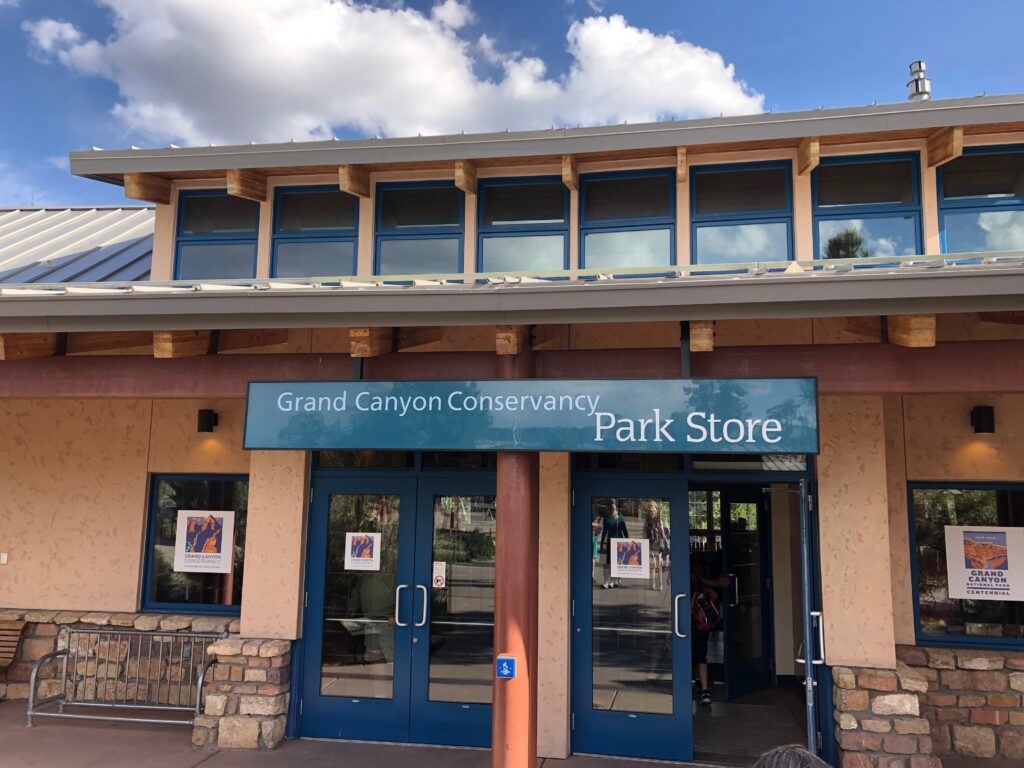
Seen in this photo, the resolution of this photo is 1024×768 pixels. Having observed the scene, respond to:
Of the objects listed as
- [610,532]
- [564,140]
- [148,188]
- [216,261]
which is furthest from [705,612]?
[148,188]

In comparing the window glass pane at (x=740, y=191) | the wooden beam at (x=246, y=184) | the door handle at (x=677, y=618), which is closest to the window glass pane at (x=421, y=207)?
the wooden beam at (x=246, y=184)

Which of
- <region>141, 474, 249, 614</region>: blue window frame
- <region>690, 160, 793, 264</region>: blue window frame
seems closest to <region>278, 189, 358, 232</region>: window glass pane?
<region>141, 474, 249, 614</region>: blue window frame

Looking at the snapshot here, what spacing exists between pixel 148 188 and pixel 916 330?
24.3 ft

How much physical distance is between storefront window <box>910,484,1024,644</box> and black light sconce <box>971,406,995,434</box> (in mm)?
591

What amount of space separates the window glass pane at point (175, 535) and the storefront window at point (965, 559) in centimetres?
702

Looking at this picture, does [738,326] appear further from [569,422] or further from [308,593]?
[308,593]

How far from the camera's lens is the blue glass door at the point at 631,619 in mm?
6902

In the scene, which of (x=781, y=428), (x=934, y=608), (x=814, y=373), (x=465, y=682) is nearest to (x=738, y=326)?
(x=814, y=373)

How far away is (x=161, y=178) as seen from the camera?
834cm

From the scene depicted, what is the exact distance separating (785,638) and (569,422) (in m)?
6.05

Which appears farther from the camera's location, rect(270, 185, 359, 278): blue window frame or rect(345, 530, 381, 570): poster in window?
rect(270, 185, 359, 278): blue window frame

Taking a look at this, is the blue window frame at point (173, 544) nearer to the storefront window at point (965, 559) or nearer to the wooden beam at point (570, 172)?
the wooden beam at point (570, 172)

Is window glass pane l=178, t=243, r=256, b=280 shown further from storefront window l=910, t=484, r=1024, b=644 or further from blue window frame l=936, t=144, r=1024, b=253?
storefront window l=910, t=484, r=1024, b=644

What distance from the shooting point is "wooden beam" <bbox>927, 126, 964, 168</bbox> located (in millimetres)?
6867
